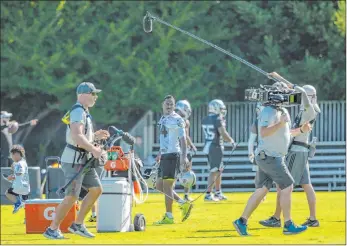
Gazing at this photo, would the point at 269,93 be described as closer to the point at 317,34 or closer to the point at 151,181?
the point at 151,181

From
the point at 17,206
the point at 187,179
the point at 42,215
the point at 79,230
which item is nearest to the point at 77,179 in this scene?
the point at 79,230

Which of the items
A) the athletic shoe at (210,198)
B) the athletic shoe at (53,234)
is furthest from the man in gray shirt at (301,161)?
the athletic shoe at (210,198)

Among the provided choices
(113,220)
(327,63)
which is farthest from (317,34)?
(113,220)

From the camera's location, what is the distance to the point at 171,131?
20.7 m

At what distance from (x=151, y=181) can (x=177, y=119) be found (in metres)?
1.06

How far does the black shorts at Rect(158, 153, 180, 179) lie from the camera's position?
67.2 feet

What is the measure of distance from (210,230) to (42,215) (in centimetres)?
239

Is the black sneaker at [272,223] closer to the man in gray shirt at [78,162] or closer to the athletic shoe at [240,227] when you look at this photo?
the athletic shoe at [240,227]

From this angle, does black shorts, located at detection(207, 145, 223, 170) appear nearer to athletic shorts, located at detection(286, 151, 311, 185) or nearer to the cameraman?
athletic shorts, located at detection(286, 151, 311, 185)

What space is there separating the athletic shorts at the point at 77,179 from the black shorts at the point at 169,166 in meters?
3.54

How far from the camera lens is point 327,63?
37562 mm

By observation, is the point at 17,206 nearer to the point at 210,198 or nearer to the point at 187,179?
the point at 187,179

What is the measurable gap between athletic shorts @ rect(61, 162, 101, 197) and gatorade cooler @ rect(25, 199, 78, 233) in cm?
152

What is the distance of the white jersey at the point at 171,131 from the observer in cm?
2052
